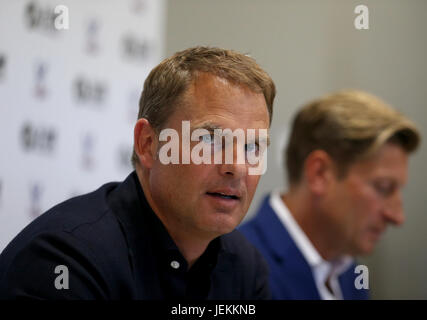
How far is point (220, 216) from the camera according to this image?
3.48ft

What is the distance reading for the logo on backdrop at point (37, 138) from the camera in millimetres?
1302

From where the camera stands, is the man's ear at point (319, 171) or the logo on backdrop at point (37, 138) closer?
the logo on backdrop at point (37, 138)

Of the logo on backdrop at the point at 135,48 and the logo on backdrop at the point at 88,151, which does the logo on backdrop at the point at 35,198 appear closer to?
the logo on backdrop at the point at 88,151

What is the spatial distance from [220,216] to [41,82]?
0.56m

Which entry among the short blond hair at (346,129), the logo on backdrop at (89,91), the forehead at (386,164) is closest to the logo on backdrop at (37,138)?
the logo on backdrop at (89,91)

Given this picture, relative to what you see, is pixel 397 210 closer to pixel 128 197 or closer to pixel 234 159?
pixel 234 159

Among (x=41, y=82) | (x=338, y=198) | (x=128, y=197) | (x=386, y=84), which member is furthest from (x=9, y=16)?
(x=386, y=84)

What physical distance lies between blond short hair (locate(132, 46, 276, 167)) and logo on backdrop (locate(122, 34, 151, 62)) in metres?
0.38

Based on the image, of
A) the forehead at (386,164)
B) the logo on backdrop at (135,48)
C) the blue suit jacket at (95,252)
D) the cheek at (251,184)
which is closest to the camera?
the blue suit jacket at (95,252)

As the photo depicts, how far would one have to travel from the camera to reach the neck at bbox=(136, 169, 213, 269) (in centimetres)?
114

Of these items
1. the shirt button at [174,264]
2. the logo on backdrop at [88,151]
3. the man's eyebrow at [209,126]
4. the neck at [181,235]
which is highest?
the man's eyebrow at [209,126]

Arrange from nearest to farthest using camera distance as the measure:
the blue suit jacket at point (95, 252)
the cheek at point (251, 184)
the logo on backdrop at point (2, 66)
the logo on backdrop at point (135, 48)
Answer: the blue suit jacket at point (95, 252), the cheek at point (251, 184), the logo on backdrop at point (2, 66), the logo on backdrop at point (135, 48)

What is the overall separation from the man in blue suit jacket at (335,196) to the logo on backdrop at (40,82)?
2.12 ft

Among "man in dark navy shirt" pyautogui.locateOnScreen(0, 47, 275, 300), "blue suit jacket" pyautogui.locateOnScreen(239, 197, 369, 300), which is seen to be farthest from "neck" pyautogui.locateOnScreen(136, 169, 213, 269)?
"blue suit jacket" pyautogui.locateOnScreen(239, 197, 369, 300)
